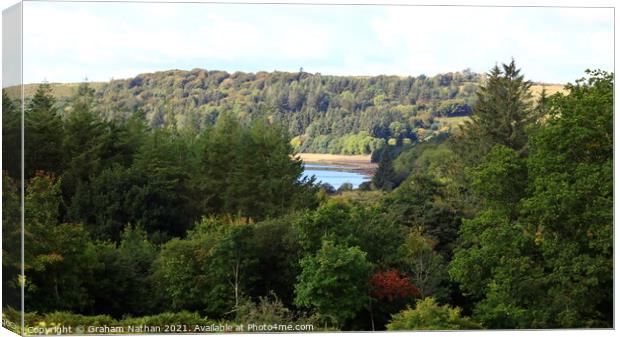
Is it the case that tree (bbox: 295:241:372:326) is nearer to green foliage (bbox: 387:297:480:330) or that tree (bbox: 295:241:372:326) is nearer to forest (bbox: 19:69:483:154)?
green foliage (bbox: 387:297:480:330)

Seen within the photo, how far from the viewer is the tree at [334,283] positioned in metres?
24.3

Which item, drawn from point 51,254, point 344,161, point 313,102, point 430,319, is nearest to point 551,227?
point 430,319

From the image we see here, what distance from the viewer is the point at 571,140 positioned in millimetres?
25516

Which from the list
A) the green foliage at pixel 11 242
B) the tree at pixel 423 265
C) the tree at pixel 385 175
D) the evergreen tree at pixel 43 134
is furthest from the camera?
the tree at pixel 385 175

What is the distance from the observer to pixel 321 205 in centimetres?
2508

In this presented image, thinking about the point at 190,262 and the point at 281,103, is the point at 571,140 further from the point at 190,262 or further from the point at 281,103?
the point at 190,262

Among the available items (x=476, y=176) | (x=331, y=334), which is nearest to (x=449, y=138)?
(x=476, y=176)

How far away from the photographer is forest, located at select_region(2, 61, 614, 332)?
79.7ft

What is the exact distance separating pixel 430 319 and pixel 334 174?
3.09 m

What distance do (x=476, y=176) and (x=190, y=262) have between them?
5441mm

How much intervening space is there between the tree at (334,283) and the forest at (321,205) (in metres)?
0.04

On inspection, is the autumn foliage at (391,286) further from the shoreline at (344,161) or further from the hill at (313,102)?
the hill at (313,102)

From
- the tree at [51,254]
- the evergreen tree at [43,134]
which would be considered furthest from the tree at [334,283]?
the evergreen tree at [43,134]

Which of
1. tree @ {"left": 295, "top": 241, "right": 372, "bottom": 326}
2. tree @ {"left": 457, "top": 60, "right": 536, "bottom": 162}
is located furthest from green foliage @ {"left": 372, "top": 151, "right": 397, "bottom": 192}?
tree @ {"left": 295, "top": 241, "right": 372, "bottom": 326}
